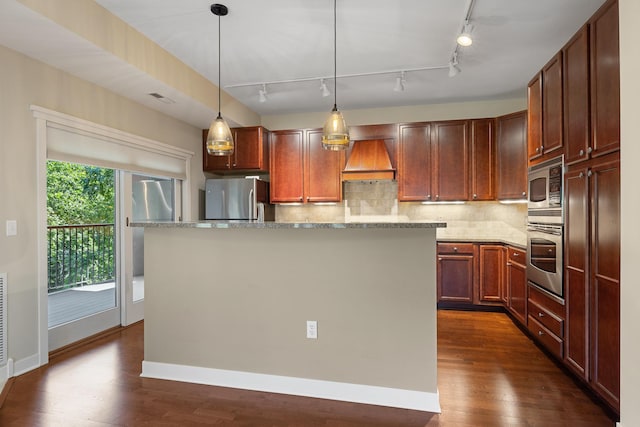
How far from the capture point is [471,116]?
5008mm

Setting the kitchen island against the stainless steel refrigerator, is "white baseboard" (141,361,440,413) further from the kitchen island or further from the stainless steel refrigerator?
the stainless steel refrigerator

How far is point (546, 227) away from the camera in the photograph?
2.97 meters

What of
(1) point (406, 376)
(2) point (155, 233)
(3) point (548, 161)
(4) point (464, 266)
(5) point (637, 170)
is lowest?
(1) point (406, 376)

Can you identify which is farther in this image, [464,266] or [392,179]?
[392,179]

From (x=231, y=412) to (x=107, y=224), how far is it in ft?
8.62

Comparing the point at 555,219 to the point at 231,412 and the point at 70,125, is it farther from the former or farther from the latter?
the point at 70,125

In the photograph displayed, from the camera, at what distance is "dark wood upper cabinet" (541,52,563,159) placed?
9.11 ft

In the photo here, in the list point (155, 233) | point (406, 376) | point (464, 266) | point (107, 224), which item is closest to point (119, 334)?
point (107, 224)

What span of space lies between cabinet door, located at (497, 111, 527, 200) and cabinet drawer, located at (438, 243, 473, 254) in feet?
2.50

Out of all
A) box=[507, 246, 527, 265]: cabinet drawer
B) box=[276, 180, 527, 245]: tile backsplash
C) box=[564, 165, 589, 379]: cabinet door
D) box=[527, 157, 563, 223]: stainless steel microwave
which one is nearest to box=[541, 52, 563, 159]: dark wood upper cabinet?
box=[527, 157, 563, 223]: stainless steel microwave

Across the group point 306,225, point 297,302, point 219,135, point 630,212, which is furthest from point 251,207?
point 630,212

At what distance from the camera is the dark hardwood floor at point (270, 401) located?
2.16m

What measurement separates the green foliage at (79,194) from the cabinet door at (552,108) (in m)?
4.10

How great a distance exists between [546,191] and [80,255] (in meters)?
4.28
